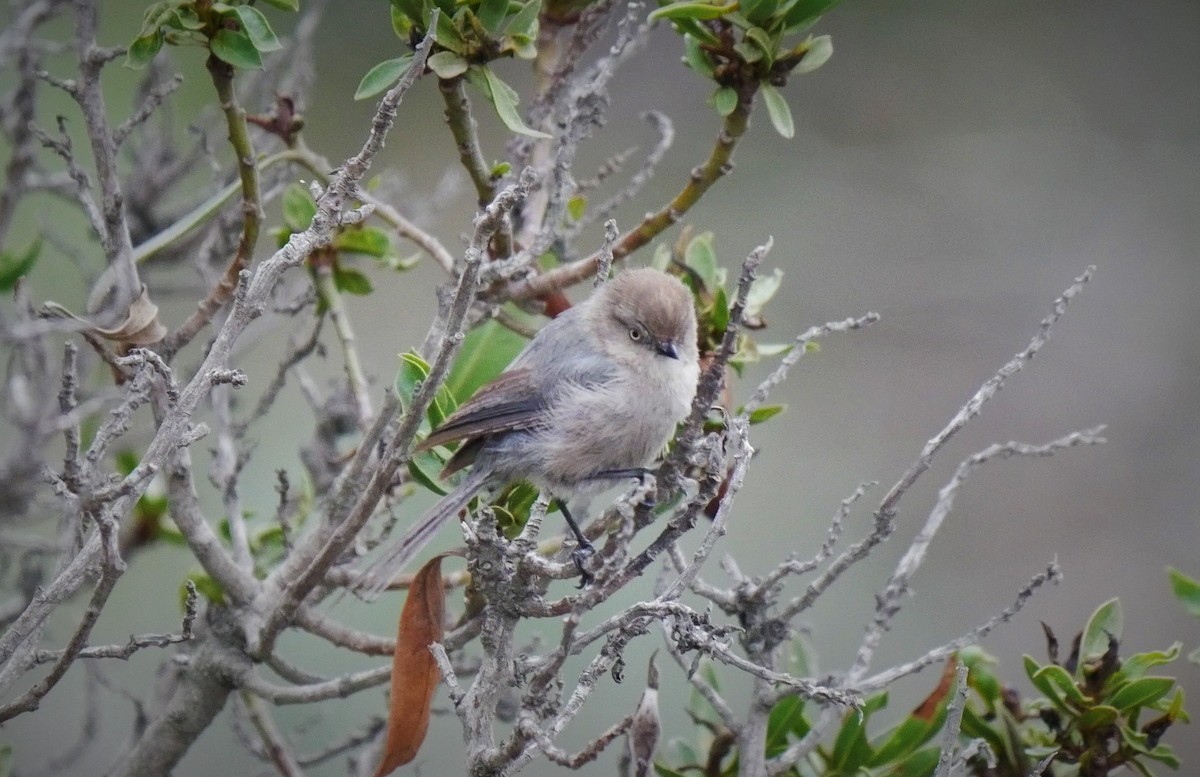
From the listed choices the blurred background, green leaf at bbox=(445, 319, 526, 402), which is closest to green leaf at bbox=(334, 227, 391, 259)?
green leaf at bbox=(445, 319, 526, 402)

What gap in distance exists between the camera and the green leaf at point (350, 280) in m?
2.60

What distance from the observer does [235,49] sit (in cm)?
207

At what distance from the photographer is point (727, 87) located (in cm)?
227

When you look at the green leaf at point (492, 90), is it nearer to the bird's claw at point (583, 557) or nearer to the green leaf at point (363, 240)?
the green leaf at point (363, 240)

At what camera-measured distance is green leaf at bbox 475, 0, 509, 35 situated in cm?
210

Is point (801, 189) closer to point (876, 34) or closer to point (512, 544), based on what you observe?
point (876, 34)

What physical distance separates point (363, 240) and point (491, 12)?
26.8 inches

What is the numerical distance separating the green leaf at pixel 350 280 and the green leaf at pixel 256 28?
0.65m

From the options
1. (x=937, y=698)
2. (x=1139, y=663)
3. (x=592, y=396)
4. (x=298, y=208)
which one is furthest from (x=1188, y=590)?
(x=298, y=208)

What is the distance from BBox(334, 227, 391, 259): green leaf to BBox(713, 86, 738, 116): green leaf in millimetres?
843

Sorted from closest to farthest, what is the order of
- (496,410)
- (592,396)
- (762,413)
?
A: (762,413)
(496,410)
(592,396)

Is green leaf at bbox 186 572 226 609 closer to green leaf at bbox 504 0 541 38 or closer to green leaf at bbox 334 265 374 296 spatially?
green leaf at bbox 334 265 374 296

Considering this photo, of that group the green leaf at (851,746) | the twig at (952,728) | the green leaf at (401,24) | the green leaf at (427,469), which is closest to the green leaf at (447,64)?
the green leaf at (401,24)

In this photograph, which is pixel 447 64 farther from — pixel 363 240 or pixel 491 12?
pixel 363 240
